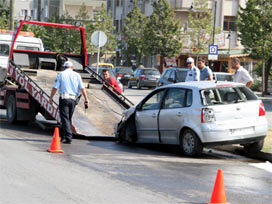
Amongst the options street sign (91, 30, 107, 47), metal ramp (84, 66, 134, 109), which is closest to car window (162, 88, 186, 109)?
metal ramp (84, 66, 134, 109)

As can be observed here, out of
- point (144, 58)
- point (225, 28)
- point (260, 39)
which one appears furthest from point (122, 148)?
point (144, 58)

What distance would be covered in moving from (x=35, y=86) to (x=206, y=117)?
5.89m

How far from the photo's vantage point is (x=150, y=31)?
59219mm

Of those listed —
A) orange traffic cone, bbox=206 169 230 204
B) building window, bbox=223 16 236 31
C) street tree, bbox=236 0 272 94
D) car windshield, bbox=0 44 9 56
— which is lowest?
orange traffic cone, bbox=206 169 230 204

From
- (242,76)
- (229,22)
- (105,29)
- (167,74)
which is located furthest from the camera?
(105,29)

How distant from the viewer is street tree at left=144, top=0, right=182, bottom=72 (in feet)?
192

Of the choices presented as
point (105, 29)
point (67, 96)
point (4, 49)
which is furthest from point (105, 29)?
point (67, 96)

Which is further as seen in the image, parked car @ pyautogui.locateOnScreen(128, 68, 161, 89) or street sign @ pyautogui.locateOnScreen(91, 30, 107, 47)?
parked car @ pyautogui.locateOnScreen(128, 68, 161, 89)

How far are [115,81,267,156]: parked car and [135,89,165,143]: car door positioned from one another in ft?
0.07

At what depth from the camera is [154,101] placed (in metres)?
13.4

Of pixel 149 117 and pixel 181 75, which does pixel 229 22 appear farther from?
pixel 149 117

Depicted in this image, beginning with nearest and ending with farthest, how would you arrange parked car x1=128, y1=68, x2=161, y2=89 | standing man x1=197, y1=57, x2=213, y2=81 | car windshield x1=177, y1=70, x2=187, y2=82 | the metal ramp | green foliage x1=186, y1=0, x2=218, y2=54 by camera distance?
standing man x1=197, y1=57, x2=213, y2=81
the metal ramp
car windshield x1=177, y1=70, x2=187, y2=82
parked car x1=128, y1=68, x2=161, y2=89
green foliage x1=186, y1=0, x2=218, y2=54

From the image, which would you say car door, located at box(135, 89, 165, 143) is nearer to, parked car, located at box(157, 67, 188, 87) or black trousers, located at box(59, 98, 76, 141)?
black trousers, located at box(59, 98, 76, 141)

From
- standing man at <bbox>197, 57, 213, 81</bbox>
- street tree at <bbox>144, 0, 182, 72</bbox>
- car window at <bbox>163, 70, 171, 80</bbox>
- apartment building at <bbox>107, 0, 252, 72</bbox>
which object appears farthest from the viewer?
apartment building at <bbox>107, 0, 252, 72</bbox>
